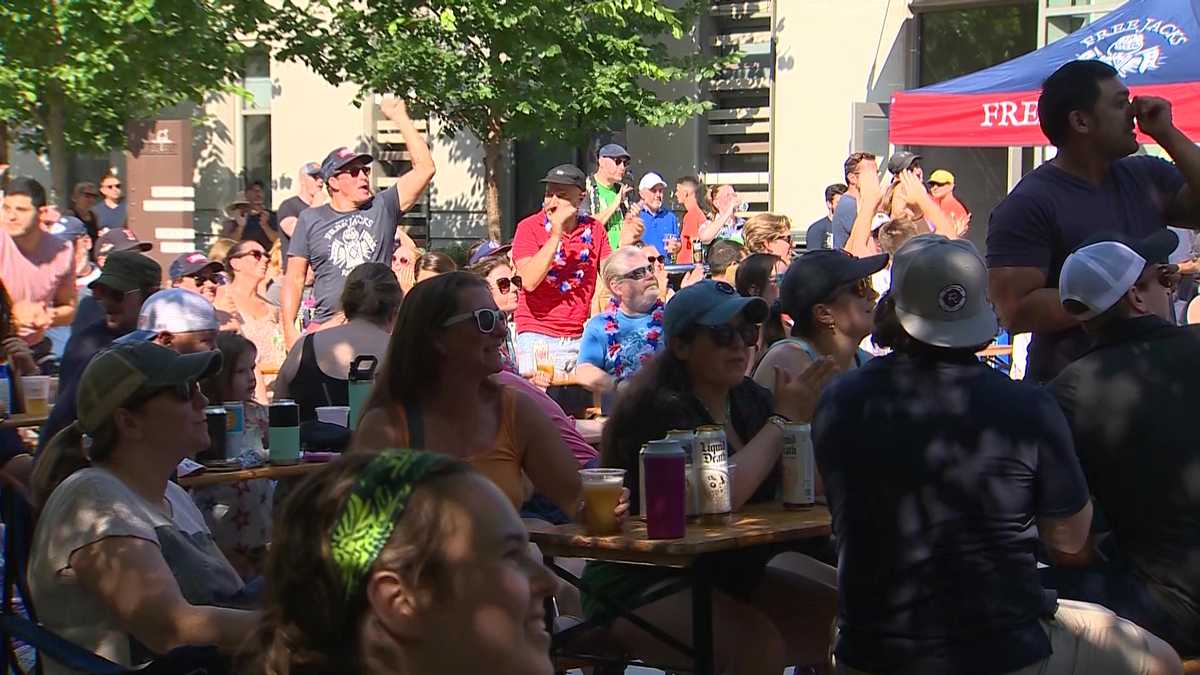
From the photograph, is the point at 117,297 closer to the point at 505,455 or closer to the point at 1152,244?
the point at 505,455

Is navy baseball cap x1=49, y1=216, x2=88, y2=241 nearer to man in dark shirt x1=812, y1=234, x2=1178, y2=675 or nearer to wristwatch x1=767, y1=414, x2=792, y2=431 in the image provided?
wristwatch x1=767, y1=414, x2=792, y2=431

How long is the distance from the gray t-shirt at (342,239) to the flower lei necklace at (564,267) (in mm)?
970

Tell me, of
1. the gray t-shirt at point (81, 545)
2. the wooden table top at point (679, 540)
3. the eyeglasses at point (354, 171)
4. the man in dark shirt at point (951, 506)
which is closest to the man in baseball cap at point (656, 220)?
the eyeglasses at point (354, 171)

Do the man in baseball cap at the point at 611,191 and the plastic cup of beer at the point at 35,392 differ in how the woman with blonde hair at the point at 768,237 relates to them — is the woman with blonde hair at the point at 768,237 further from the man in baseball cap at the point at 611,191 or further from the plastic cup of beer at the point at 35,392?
the plastic cup of beer at the point at 35,392

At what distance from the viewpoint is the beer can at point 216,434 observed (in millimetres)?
5921

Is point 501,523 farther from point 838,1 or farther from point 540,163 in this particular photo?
point 540,163

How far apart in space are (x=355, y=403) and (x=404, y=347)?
1841 millimetres

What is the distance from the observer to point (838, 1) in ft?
65.4

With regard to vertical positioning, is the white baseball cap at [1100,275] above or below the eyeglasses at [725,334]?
above

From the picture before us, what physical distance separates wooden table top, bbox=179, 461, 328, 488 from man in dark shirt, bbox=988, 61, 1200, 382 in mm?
2403

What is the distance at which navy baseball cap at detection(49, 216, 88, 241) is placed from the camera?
10623mm

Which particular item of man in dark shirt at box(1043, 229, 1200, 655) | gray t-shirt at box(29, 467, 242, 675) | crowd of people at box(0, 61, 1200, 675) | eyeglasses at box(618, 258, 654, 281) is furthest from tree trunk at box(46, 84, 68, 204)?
man in dark shirt at box(1043, 229, 1200, 655)

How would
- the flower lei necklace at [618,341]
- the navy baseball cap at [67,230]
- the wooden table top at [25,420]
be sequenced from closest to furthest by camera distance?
1. the wooden table top at [25,420]
2. the flower lei necklace at [618,341]
3. the navy baseball cap at [67,230]

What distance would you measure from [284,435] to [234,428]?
187 mm
